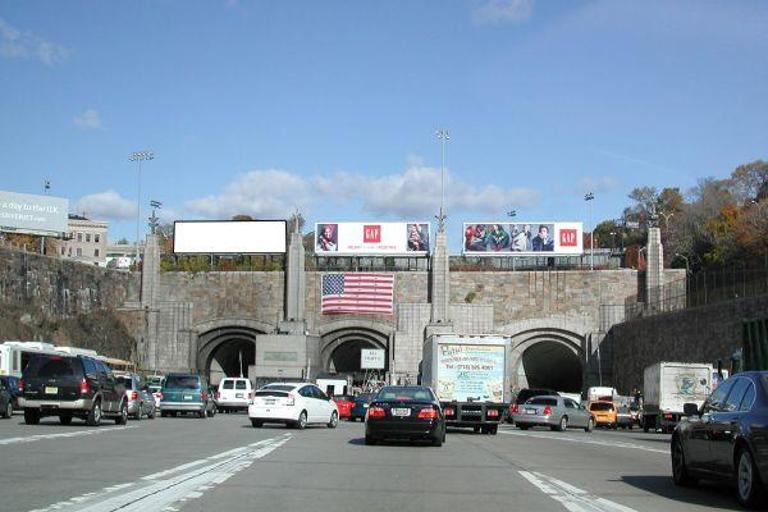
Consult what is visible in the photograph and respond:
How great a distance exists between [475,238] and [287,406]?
43116mm

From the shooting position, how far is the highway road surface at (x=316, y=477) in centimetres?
1162

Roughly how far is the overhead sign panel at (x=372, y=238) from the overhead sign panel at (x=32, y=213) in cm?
2045

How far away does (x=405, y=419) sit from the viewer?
74.4ft

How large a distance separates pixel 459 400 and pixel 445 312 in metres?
38.0

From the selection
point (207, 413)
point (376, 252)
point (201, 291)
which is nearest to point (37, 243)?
point (201, 291)

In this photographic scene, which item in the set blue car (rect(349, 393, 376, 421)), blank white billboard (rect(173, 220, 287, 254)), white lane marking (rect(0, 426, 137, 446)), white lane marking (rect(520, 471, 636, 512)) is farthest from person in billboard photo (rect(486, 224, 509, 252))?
white lane marking (rect(520, 471, 636, 512))

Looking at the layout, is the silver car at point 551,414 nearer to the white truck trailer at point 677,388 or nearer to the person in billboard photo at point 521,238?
the white truck trailer at point 677,388

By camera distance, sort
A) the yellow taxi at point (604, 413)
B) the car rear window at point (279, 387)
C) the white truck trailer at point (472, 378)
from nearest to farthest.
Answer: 1. the car rear window at point (279, 387)
2. the white truck trailer at point (472, 378)
3. the yellow taxi at point (604, 413)

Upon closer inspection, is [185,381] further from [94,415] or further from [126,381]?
[94,415]

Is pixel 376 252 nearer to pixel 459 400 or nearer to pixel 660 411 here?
pixel 660 411

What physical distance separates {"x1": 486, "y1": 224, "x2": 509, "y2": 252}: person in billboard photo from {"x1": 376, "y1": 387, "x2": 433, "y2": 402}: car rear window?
158ft

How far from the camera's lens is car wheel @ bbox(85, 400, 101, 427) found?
1076 inches

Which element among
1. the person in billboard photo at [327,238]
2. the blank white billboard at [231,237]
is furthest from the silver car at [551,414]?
the blank white billboard at [231,237]

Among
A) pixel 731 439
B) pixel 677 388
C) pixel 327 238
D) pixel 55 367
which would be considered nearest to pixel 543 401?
pixel 677 388
